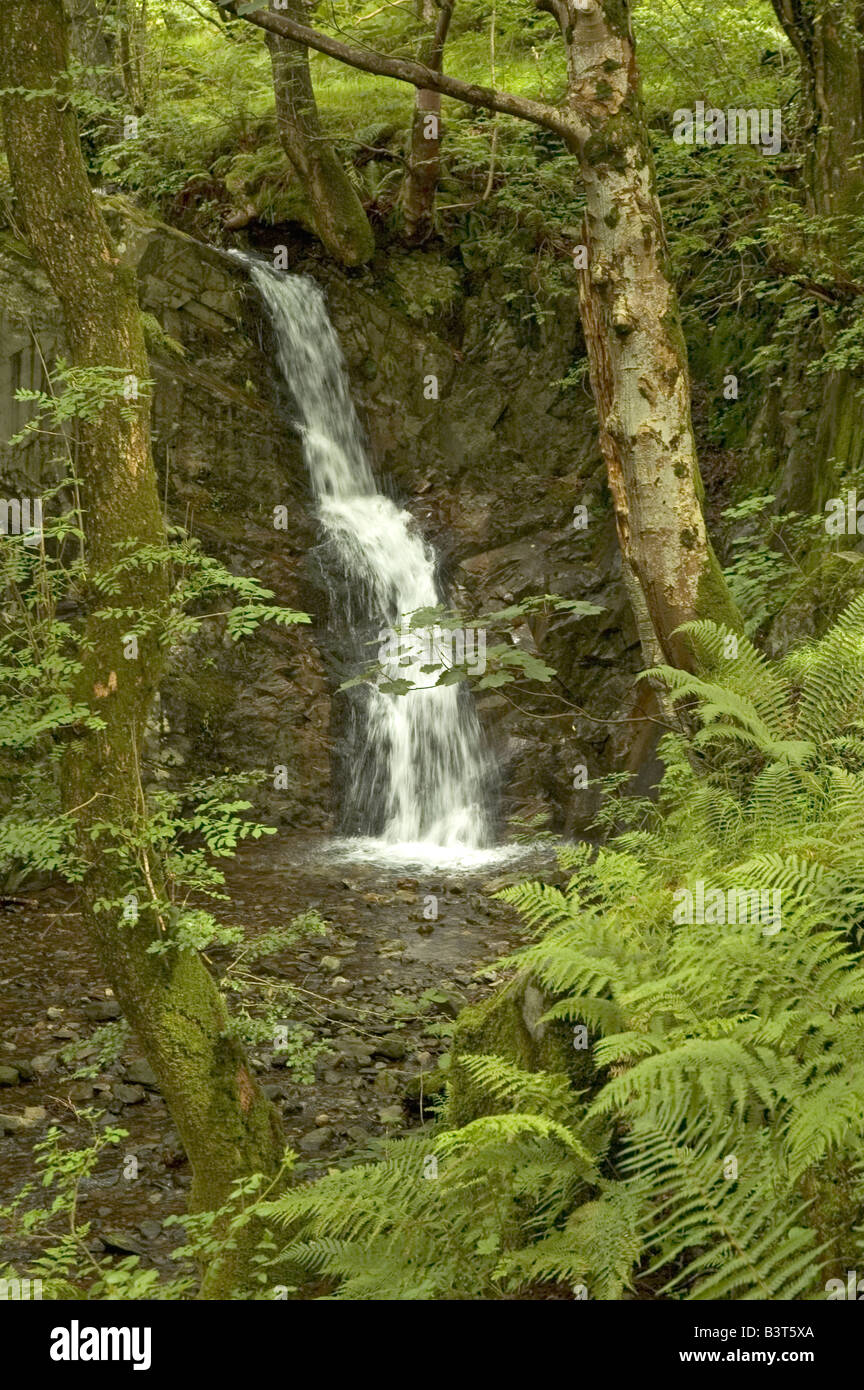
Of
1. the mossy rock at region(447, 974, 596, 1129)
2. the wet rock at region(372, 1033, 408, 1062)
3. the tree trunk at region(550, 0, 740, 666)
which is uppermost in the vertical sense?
the tree trunk at region(550, 0, 740, 666)

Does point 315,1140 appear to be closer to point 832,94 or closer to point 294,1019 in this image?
point 294,1019

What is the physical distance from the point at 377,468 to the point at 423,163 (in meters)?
3.86

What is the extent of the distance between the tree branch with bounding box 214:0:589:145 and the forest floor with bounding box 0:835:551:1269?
4.77 m

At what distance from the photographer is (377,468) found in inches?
582

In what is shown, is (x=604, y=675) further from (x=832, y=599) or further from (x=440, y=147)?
(x=440, y=147)

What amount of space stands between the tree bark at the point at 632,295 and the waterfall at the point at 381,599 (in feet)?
17.7

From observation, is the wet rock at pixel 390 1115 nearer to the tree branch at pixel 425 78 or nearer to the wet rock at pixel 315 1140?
the wet rock at pixel 315 1140

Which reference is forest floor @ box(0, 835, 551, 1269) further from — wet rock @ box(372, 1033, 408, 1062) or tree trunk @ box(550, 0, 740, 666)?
tree trunk @ box(550, 0, 740, 666)

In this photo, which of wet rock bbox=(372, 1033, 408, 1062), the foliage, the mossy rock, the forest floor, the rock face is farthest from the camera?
the rock face

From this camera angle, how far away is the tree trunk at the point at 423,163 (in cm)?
1360

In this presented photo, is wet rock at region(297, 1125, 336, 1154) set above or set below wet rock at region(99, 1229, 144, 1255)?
above

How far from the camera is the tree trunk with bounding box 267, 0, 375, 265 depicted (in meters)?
13.4

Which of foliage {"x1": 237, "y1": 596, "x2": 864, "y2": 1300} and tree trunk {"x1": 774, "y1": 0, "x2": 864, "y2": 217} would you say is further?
tree trunk {"x1": 774, "y1": 0, "x2": 864, "y2": 217}

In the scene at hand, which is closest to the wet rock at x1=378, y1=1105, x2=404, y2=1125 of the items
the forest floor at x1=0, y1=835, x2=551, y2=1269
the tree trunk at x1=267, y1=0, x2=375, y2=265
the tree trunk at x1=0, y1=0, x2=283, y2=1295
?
the forest floor at x1=0, y1=835, x2=551, y2=1269
